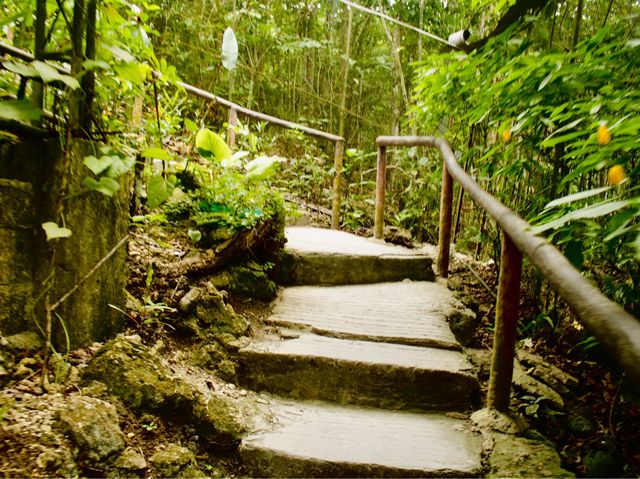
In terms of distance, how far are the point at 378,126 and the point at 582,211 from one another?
314 inches

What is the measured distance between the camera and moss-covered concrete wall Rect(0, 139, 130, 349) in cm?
166

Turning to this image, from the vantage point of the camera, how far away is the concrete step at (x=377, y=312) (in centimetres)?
262

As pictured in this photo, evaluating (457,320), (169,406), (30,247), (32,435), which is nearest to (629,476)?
(457,320)

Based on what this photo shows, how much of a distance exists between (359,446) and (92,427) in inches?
43.8

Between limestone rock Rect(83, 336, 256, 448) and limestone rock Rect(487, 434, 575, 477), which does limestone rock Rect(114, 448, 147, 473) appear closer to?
limestone rock Rect(83, 336, 256, 448)

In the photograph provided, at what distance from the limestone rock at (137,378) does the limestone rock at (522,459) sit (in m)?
1.40

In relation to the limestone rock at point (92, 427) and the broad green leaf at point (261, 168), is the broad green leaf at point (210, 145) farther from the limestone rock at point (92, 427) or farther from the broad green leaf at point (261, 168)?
the limestone rock at point (92, 427)

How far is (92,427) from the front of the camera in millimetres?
1443

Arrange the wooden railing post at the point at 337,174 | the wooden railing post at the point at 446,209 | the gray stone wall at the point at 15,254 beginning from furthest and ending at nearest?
1. the wooden railing post at the point at 337,174
2. the wooden railing post at the point at 446,209
3. the gray stone wall at the point at 15,254

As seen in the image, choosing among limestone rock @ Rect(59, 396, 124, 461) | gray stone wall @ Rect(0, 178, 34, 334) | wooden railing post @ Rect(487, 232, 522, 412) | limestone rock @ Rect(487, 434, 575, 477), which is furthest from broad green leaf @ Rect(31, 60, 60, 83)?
limestone rock @ Rect(487, 434, 575, 477)

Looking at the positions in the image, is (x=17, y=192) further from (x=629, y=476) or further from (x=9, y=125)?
(x=629, y=476)

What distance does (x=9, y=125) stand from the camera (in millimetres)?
1609

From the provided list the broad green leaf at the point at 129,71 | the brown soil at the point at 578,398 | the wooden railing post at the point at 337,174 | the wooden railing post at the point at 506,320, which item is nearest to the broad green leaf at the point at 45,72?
→ the broad green leaf at the point at 129,71

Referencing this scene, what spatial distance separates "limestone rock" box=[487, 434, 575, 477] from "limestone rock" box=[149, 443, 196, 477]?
50.4 inches
